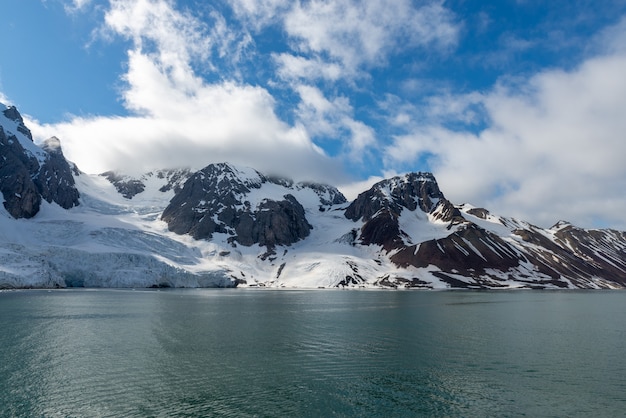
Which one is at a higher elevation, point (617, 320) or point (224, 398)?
point (617, 320)

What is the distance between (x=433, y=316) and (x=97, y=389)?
71191mm

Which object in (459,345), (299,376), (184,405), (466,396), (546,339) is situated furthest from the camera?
(546,339)

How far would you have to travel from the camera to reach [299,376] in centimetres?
4216

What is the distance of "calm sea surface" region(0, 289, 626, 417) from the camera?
Answer: 3397 centimetres

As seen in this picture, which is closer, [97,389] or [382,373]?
[97,389]

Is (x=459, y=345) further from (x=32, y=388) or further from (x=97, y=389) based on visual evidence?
(x=32, y=388)

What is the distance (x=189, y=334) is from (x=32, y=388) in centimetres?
2831

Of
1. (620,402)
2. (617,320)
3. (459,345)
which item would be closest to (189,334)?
(459,345)

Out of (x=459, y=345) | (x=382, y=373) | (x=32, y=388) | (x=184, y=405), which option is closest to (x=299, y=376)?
(x=382, y=373)

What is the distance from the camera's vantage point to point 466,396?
121ft

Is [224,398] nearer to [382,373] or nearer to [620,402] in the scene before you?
[382,373]

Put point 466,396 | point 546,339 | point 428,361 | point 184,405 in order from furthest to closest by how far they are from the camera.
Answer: point 546,339, point 428,361, point 466,396, point 184,405

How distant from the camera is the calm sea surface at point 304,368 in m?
34.0

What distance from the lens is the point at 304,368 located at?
149 ft
